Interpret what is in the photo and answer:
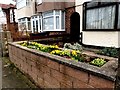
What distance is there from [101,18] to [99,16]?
231 millimetres

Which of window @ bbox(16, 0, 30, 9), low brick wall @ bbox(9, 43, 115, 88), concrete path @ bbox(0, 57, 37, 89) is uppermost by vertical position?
window @ bbox(16, 0, 30, 9)

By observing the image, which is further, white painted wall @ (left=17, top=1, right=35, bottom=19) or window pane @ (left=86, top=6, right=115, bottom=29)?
white painted wall @ (left=17, top=1, right=35, bottom=19)

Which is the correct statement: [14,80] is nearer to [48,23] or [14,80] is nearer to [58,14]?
[58,14]

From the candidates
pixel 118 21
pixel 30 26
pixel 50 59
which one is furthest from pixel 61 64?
pixel 30 26

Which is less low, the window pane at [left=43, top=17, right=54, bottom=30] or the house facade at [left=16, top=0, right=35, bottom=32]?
the house facade at [left=16, top=0, right=35, bottom=32]

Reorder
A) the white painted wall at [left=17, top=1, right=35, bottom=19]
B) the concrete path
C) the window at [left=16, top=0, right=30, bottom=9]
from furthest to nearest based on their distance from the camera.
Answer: the window at [left=16, top=0, right=30, bottom=9], the white painted wall at [left=17, top=1, right=35, bottom=19], the concrete path

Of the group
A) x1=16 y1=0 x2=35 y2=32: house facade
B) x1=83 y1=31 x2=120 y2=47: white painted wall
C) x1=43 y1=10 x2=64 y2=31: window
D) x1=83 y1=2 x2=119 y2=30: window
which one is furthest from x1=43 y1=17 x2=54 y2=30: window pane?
x1=83 y1=31 x2=120 y2=47: white painted wall

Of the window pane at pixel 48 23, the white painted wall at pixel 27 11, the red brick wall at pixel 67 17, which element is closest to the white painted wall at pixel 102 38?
the red brick wall at pixel 67 17

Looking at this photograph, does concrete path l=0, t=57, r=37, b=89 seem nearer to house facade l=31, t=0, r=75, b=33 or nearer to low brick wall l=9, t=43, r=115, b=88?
low brick wall l=9, t=43, r=115, b=88

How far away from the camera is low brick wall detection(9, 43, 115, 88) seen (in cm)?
279

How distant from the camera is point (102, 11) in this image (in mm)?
10883

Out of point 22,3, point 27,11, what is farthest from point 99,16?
point 22,3

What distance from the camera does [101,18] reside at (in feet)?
36.3

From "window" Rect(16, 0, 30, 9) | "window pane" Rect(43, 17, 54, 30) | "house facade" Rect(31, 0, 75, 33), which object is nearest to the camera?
"house facade" Rect(31, 0, 75, 33)
